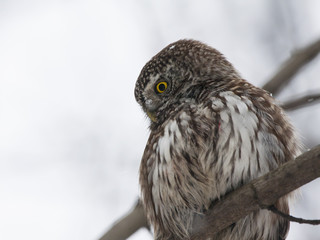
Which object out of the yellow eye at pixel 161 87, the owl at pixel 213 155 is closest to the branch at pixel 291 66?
the owl at pixel 213 155

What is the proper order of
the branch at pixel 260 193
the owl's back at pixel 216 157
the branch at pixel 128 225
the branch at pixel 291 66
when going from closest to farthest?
the branch at pixel 260 193, the owl's back at pixel 216 157, the branch at pixel 128 225, the branch at pixel 291 66

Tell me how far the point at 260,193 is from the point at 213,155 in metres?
0.59

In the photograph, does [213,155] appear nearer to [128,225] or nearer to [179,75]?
[128,225]

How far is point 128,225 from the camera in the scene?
3.88 meters

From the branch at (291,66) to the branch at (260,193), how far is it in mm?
1191

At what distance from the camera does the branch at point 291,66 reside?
4.16m

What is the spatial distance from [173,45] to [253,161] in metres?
1.89

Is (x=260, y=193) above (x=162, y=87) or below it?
below

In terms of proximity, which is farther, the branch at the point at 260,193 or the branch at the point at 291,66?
the branch at the point at 291,66

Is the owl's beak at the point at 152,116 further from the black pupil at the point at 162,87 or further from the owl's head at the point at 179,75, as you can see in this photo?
the black pupil at the point at 162,87

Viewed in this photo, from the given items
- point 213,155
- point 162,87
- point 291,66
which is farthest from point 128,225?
point 291,66

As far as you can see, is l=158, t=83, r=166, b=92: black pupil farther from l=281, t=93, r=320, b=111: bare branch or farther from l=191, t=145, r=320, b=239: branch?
l=191, t=145, r=320, b=239: branch

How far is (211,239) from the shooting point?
375 centimetres

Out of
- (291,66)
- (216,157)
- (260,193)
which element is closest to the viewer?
(260,193)
